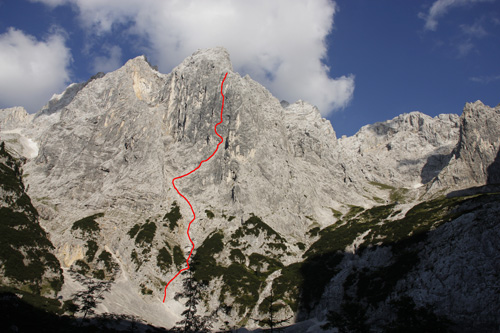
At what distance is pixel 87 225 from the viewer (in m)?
116

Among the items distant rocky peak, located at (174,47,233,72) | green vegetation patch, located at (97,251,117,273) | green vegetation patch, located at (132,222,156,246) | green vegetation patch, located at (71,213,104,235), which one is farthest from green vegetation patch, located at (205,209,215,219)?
distant rocky peak, located at (174,47,233,72)

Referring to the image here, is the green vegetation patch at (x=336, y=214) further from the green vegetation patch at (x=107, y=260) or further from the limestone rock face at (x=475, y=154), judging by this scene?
the green vegetation patch at (x=107, y=260)

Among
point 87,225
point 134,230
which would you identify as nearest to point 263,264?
point 134,230

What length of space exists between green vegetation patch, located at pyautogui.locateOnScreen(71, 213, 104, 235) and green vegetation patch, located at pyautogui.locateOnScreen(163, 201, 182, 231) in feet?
76.8

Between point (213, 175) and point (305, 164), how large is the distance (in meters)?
59.4

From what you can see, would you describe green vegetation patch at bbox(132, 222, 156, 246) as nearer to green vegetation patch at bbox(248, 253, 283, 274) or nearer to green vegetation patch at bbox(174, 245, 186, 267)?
green vegetation patch at bbox(174, 245, 186, 267)

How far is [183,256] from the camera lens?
116m

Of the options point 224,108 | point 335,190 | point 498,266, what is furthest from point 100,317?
point 335,190

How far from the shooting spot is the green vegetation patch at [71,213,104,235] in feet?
371

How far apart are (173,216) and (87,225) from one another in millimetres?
29237

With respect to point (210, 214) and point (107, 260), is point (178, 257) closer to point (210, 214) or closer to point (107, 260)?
point (107, 260)

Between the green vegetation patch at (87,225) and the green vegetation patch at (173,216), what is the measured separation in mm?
23418

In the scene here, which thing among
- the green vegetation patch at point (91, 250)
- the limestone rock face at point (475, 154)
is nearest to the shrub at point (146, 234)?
the green vegetation patch at point (91, 250)

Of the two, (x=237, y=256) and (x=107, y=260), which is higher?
(x=237, y=256)
